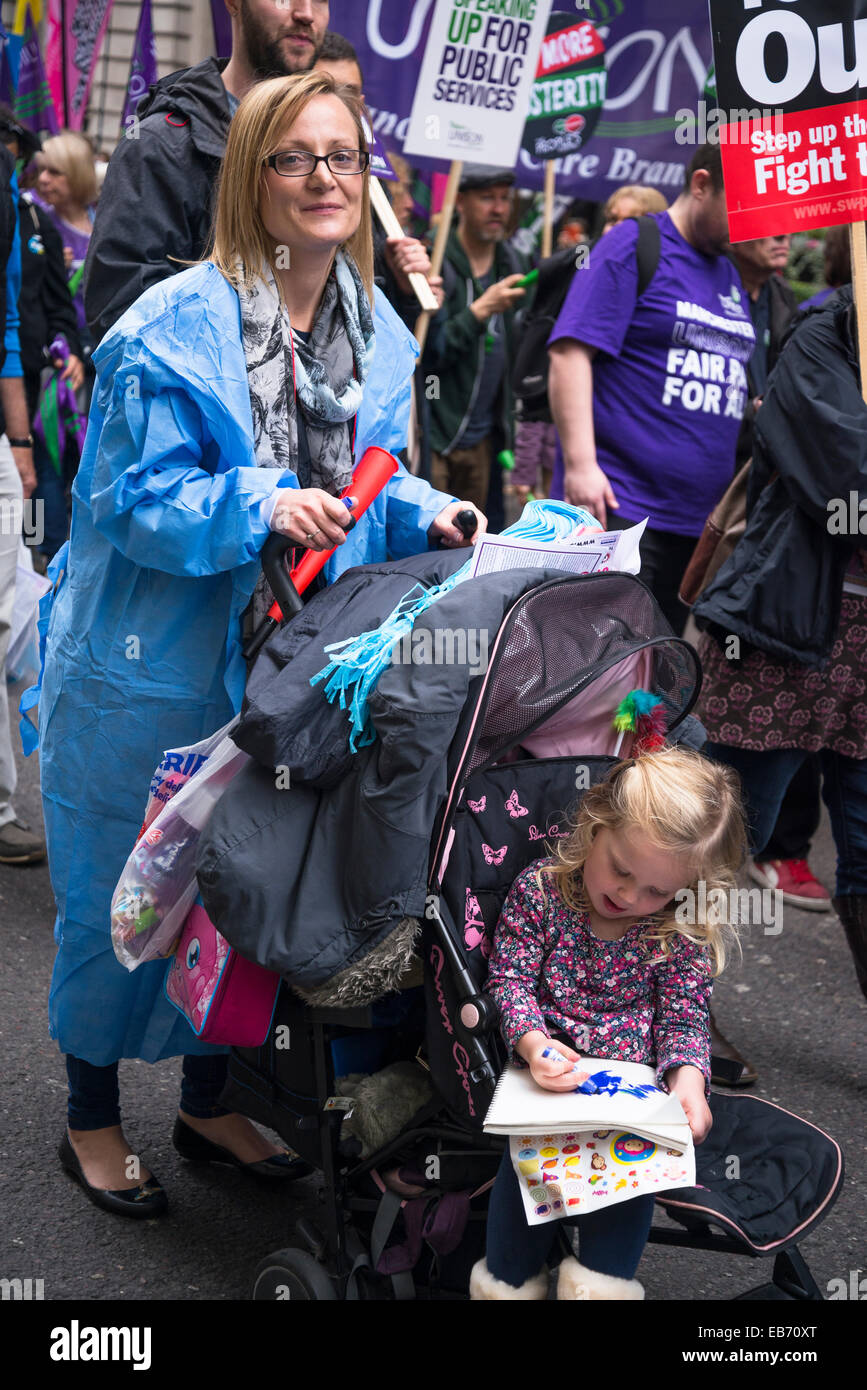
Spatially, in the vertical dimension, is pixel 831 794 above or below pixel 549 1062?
below

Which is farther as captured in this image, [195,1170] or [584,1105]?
[195,1170]

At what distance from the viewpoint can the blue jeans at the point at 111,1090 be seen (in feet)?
9.50

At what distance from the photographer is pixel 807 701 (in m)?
3.63

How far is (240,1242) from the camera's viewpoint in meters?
2.85

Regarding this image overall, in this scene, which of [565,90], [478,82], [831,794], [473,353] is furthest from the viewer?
[565,90]

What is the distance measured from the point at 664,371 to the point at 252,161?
199cm

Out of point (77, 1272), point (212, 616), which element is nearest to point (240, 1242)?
point (77, 1272)

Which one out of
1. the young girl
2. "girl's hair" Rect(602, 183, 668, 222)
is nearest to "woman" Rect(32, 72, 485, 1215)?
the young girl

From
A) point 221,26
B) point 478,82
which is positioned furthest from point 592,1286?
point 478,82

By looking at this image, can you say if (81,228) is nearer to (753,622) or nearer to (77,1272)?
(753,622)

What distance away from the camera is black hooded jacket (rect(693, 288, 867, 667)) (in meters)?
3.46

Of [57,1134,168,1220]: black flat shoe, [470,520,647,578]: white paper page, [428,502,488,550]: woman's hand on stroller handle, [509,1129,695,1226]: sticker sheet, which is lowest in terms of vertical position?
[57,1134,168,1220]: black flat shoe

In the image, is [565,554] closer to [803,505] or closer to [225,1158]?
[803,505]

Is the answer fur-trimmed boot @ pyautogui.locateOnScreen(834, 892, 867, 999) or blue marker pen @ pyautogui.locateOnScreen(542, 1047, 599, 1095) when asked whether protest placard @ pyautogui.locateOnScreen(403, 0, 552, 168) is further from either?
blue marker pen @ pyautogui.locateOnScreen(542, 1047, 599, 1095)
